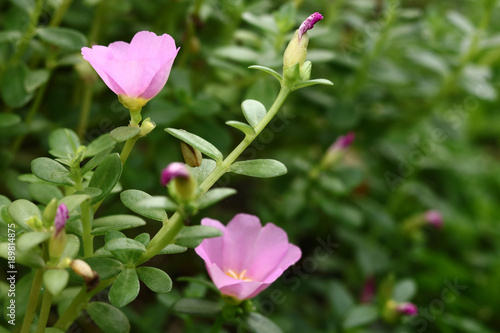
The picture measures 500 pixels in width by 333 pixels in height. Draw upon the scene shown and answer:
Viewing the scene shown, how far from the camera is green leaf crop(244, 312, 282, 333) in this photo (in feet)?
2.83

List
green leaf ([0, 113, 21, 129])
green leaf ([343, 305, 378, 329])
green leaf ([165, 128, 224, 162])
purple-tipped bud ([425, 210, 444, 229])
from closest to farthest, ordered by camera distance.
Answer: green leaf ([165, 128, 224, 162]) → green leaf ([0, 113, 21, 129]) → green leaf ([343, 305, 378, 329]) → purple-tipped bud ([425, 210, 444, 229])

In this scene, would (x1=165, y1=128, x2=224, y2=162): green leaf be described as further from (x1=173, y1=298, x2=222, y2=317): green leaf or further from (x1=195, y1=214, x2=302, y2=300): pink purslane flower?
(x1=173, y1=298, x2=222, y2=317): green leaf

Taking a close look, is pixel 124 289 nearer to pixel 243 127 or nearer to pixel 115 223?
pixel 115 223

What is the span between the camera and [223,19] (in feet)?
4.57

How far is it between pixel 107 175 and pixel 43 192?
0.20m

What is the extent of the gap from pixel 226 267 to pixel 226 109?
65 cm

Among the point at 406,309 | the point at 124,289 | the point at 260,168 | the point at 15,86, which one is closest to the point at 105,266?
the point at 124,289

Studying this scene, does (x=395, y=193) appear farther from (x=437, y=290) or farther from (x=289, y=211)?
(x=289, y=211)

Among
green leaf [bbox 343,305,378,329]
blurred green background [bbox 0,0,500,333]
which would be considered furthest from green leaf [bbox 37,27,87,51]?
green leaf [bbox 343,305,378,329]

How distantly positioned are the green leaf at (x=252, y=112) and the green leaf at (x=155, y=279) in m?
0.25

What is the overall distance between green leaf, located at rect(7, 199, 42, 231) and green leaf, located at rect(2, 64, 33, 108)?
1.50 feet

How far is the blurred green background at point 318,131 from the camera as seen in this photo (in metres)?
1.20

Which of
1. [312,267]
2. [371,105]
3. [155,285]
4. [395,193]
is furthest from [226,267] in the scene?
[395,193]

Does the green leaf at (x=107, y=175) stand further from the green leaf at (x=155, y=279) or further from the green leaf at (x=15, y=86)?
the green leaf at (x=15, y=86)
